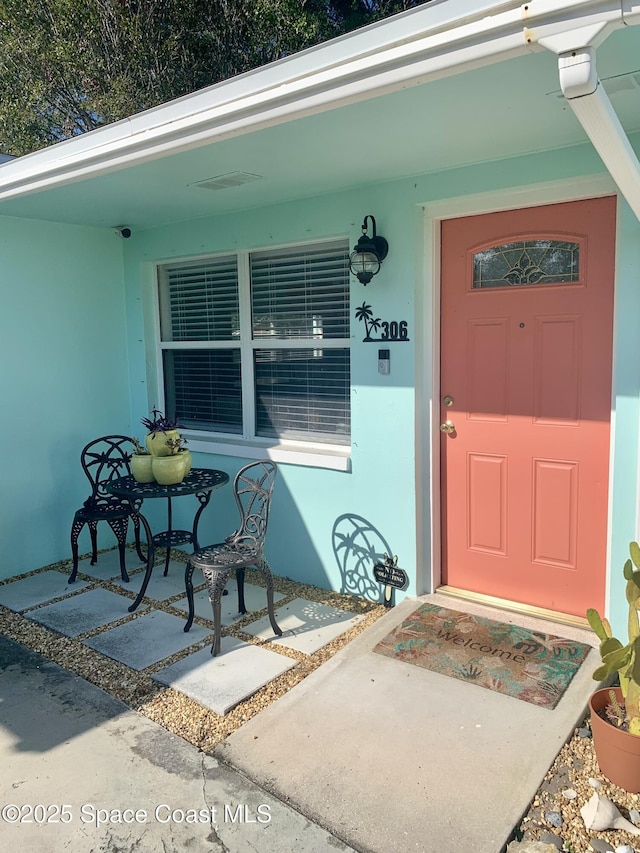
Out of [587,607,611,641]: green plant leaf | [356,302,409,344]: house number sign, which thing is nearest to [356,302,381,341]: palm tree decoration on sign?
[356,302,409,344]: house number sign

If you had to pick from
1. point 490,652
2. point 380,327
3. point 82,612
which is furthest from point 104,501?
point 490,652

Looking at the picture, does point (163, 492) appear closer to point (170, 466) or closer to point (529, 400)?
point (170, 466)

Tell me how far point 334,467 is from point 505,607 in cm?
127

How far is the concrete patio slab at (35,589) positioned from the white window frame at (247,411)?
1265 millimetres

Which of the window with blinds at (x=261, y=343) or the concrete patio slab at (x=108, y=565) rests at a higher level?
the window with blinds at (x=261, y=343)

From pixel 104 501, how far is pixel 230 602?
4.12ft

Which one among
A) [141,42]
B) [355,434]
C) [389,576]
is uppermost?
[141,42]

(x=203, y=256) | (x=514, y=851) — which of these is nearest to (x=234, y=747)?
(x=514, y=851)

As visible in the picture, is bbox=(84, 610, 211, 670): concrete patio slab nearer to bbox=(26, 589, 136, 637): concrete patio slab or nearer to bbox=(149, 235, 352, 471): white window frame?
bbox=(26, 589, 136, 637): concrete patio slab

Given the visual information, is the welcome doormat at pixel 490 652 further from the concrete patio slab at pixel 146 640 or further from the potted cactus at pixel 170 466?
the potted cactus at pixel 170 466

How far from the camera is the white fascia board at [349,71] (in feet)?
5.30

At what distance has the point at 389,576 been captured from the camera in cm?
368

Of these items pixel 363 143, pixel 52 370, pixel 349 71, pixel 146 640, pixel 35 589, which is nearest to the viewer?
pixel 349 71

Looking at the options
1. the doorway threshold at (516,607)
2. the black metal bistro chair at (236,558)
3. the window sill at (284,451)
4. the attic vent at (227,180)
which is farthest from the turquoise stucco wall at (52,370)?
the doorway threshold at (516,607)
